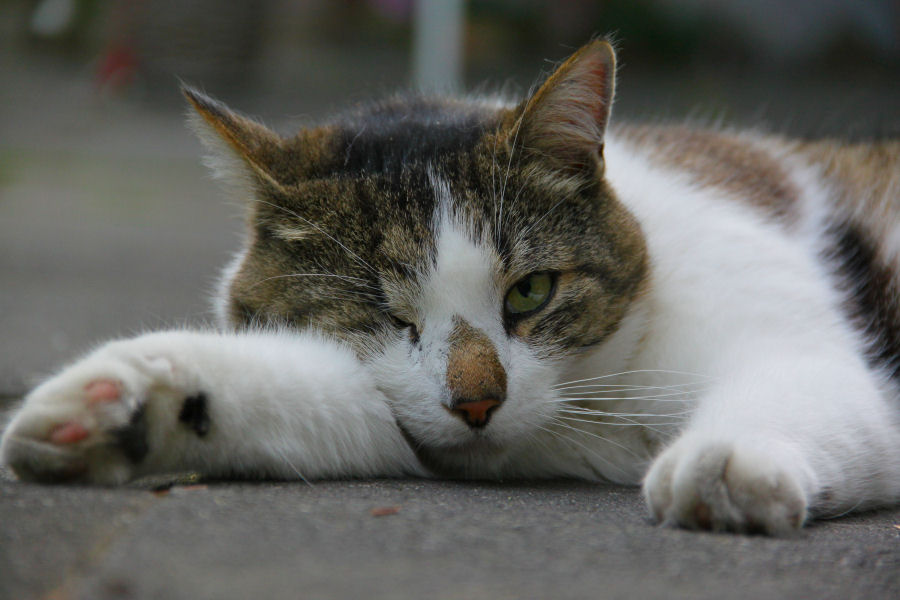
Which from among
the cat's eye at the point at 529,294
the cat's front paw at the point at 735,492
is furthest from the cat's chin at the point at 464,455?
the cat's front paw at the point at 735,492

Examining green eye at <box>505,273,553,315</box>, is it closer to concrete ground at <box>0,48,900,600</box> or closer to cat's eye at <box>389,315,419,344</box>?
cat's eye at <box>389,315,419,344</box>

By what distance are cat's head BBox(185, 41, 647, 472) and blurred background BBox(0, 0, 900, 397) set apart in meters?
1.77

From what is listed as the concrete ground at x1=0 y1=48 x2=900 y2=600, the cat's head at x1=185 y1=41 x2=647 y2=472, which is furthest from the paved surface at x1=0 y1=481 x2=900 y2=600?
the cat's head at x1=185 y1=41 x2=647 y2=472

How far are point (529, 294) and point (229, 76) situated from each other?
234 inches

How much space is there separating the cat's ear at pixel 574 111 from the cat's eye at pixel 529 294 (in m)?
0.25

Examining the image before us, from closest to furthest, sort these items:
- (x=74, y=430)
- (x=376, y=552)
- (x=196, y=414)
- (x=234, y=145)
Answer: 1. (x=376, y=552)
2. (x=74, y=430)
3. (x=196, y=414)
4. (x=234, y=145)

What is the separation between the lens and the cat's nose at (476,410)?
1496mm

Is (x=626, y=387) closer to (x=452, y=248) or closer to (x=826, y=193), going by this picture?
(x=452, y=248)

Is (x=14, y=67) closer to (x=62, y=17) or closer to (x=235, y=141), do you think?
(x=62, y=17)

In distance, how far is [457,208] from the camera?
1703 millimetres

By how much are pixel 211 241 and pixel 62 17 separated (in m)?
4.91

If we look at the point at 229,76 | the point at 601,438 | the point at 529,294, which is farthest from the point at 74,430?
the point at 229,76

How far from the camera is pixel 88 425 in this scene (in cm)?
122

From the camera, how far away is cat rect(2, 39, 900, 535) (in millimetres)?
1303
